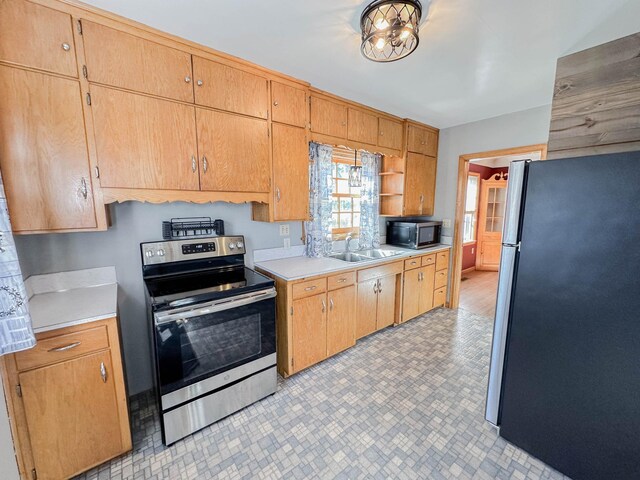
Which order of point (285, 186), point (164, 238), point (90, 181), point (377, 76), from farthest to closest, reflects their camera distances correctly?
point (285, 186)
point (377, 76)
point (164, 238)
point (90, 181)

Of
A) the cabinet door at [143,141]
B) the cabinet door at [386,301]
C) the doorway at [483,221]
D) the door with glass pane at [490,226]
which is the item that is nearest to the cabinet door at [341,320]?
the cabinet door at [386,301]

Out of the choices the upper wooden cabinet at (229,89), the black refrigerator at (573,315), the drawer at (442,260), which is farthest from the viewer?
the drawer at (442,260)

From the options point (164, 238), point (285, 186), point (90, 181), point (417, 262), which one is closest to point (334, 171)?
point (285, 186)

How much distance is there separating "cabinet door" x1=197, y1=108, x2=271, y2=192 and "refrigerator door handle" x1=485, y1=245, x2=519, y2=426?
175 centimetres

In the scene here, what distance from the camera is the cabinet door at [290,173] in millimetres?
2195

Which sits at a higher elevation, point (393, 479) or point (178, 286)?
point (178, 286)

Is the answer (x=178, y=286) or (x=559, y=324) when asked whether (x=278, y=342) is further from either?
(x=559, y=324)

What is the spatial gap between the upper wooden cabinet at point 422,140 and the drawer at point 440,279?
165 cm

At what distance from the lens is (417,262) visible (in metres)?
3.19

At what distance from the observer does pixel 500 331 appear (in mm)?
1596

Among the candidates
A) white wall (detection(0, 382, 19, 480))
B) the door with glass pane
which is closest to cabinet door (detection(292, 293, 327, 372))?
white wall (detection(0, 382, 19, 480))

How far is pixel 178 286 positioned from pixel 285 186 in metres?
1.14

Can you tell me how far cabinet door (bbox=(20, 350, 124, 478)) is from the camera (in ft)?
4.10

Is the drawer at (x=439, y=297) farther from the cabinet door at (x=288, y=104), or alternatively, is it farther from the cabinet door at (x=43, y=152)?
the cabinet door at (x=43, y=152)
